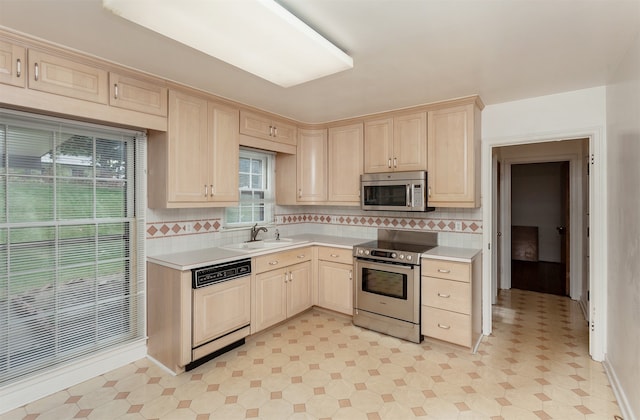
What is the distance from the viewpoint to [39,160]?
7.23 feet

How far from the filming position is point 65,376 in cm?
228

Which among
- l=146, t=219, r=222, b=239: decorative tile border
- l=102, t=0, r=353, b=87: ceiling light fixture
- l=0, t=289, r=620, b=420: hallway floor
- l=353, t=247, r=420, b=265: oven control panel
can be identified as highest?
l=102, t=0, r=353, b=87: ceiling light fixture

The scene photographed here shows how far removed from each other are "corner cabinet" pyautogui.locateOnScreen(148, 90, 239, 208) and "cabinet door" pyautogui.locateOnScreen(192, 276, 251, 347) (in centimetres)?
76

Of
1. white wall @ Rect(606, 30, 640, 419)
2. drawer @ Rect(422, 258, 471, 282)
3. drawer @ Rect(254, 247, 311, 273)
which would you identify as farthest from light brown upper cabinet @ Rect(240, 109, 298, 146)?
white wall @ Rect(606, 30, 640, 419)

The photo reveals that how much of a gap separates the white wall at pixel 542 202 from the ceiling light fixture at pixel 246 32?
6.68 metres

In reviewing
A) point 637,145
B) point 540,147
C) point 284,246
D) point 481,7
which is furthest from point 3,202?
point 540,147

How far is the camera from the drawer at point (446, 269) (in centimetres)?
273

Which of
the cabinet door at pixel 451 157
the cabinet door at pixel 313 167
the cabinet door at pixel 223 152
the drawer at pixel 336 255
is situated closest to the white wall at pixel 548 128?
the cabinet door at pixel 451 157

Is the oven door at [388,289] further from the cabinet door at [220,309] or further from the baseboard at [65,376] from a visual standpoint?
the baseboard at [65,376]

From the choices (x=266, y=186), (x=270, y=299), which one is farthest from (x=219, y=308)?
(x=266, y=186)

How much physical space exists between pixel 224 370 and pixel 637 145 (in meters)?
3.26

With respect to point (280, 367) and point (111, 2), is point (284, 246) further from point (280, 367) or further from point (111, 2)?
point (111, 2)

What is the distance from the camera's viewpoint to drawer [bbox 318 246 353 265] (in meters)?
3.46

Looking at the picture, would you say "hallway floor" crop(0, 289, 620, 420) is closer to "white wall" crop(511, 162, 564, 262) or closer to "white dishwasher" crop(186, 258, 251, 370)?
"white dishwasher" crop(186, 258, 251, 370)
